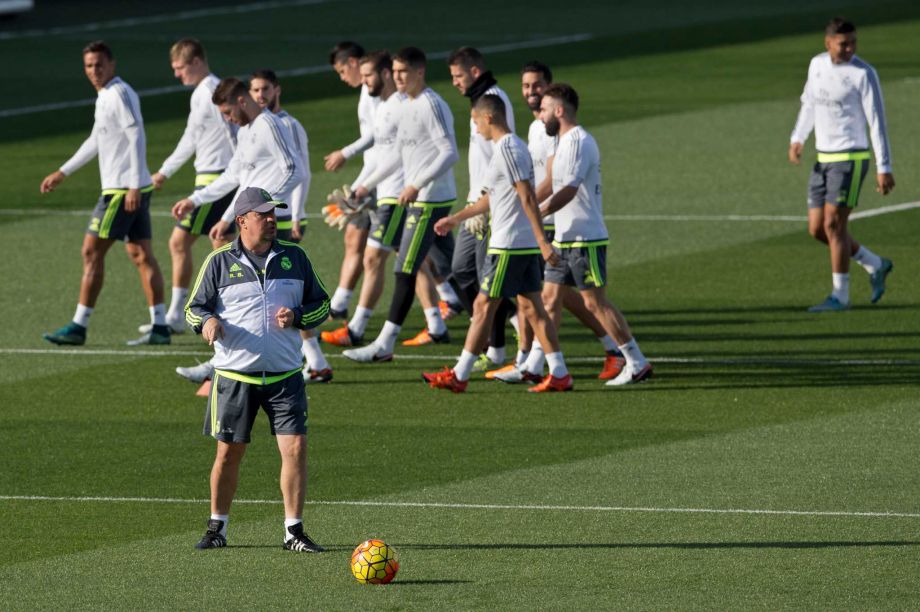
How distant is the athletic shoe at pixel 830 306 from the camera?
1856 centimetres

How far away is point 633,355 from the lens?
15586 mm

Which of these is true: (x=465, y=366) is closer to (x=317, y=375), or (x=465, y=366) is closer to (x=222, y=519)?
(x=317, y=375)

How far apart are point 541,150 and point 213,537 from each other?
228 inches

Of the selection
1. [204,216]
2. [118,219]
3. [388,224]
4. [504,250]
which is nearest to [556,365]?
[504,250]

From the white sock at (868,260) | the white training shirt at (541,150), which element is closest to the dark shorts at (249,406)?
the white training shirt at (541,150)

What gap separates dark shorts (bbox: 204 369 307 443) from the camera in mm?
10953

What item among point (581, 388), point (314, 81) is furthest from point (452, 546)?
point (314, 81)

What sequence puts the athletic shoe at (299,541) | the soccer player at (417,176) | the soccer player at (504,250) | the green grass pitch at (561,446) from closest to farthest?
the green grass pitch at (561,446)
the athletic shoe at (299,541)
the soccer player at (504,250)
the soccer player at (417,176)

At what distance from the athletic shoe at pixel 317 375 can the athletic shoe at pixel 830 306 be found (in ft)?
16.5

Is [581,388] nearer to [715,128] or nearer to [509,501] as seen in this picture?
[509,501]

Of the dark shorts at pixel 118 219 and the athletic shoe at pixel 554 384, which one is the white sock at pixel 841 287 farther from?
the dark shorts at pixel 118 219

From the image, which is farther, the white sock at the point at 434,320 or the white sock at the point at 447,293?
the white sock at the point at 447,293

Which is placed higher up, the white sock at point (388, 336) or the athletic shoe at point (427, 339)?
the white sock at point (388, 336)

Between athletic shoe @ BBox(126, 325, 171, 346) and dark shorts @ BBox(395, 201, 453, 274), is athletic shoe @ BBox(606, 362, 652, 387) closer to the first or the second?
dark shorts @ BBox(395, 201, 453, 274)
